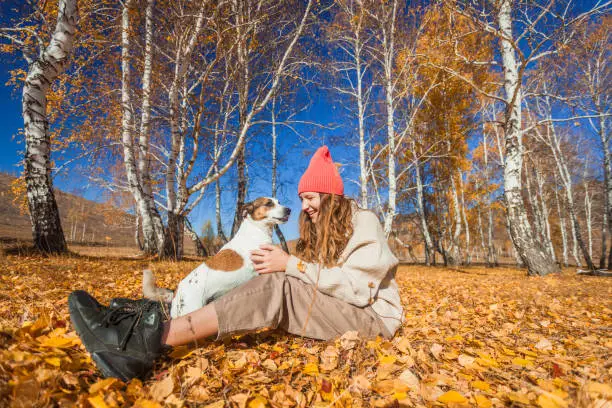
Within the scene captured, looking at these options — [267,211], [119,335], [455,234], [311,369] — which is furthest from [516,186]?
[119,335]

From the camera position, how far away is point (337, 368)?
1.73 m

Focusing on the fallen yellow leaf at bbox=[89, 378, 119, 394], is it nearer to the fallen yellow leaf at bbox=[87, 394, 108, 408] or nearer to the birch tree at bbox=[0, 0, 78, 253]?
the fallen yellow leaf at bbox=[87, 394, 108, 408]

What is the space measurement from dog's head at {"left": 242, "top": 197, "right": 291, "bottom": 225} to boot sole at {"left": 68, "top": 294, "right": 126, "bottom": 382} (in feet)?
6.12

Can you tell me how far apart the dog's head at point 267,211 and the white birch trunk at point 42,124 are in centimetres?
478

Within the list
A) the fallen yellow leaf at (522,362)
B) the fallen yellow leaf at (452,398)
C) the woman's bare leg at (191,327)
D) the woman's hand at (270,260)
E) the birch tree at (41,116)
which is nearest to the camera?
the fallen yellow leaf at (452,398)

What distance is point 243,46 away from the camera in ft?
24.7

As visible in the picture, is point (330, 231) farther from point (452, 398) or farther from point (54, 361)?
point (54, 361)

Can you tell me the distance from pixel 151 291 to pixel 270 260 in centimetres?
121

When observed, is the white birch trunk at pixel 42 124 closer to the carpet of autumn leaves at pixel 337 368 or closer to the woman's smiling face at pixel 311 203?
the carpet of autumn leaves at pixel 337 368

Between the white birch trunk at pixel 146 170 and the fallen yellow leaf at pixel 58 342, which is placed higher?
the white birch trunk at pixel 146 170

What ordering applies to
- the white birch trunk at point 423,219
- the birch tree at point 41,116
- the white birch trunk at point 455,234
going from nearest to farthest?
the birch tree at point 41,116, the white birch trunk at point 455,234, the white birch trunk at point 423,219

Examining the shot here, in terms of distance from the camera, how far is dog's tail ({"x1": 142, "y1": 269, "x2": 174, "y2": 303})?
2365 mm

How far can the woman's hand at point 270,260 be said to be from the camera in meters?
2.05

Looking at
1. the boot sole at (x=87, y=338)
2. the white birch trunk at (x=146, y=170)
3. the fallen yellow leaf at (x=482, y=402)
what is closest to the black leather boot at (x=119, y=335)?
the boot sole at (x=87, y=338)
